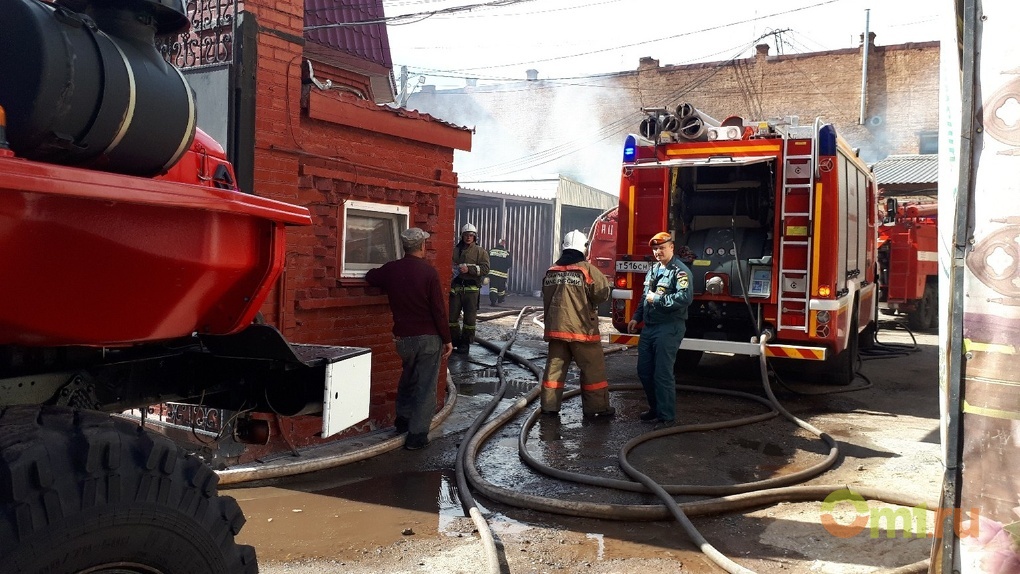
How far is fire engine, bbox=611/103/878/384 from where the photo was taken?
7.71 metres

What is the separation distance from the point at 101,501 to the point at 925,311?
52.7ft

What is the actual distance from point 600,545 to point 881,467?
271 centimetres

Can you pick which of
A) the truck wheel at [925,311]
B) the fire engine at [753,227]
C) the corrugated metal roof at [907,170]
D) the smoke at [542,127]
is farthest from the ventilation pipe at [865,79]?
the fire engine at [753,227]

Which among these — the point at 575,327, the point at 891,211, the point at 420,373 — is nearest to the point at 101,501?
the point at 420,373

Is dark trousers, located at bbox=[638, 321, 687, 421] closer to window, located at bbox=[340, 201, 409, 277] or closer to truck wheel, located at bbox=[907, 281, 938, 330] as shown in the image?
window, located at bbox=[340, 201, 409, 277]

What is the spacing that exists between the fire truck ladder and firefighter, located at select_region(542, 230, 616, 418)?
1.91 meters

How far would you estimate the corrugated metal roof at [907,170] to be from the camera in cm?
2298

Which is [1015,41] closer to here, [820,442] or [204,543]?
[204,543]

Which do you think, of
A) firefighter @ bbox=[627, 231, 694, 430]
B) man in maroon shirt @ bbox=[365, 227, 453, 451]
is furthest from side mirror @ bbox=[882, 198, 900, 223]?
man in maroon shirt @ bbox=[365, 227, 453, 451]

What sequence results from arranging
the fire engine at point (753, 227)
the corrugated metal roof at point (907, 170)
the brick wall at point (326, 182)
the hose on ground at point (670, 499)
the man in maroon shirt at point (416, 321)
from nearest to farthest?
the hose on ground at point (670, 499)
the brick wall at point (326, 182)
the man in maroon shirt at point (416, 321)
the fire engine at point (753, 227)
the corrugated metal roof at point (907, 170)

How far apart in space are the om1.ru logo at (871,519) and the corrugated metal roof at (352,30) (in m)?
7.93

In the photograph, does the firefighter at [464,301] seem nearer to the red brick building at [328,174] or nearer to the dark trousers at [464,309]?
the dark trousers at [464,309]

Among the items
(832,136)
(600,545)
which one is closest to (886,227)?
(832,136)

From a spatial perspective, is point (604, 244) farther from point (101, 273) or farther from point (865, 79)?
point (865, 79)
